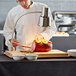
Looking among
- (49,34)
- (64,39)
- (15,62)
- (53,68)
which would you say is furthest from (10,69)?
(64,39)

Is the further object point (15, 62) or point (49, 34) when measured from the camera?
point (49, 34)

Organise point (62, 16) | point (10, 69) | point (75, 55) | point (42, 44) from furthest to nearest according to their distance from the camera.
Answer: point (62, 16) → point (42, 44) → point (75, 55) → point (10, 69)

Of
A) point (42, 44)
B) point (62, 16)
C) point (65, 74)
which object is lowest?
point (65, 74)

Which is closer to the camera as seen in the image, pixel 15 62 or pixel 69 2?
pixel 15 62

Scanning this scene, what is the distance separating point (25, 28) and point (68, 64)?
143 cm

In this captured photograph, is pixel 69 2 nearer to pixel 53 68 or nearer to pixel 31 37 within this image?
pixel 31 37

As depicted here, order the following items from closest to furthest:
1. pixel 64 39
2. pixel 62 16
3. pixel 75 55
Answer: pixel 75 55, pixel 64 39, pixel 62 16

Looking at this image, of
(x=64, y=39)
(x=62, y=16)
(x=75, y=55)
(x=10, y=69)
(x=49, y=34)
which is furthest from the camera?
(x=62, y=16)

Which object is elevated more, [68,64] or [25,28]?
[25,28]

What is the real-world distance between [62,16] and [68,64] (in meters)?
5.14

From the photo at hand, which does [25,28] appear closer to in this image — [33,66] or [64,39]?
[33,66]

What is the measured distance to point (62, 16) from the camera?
25.8 feet

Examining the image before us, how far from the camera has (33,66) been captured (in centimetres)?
273

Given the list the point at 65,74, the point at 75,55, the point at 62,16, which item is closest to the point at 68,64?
the point at 65,74
